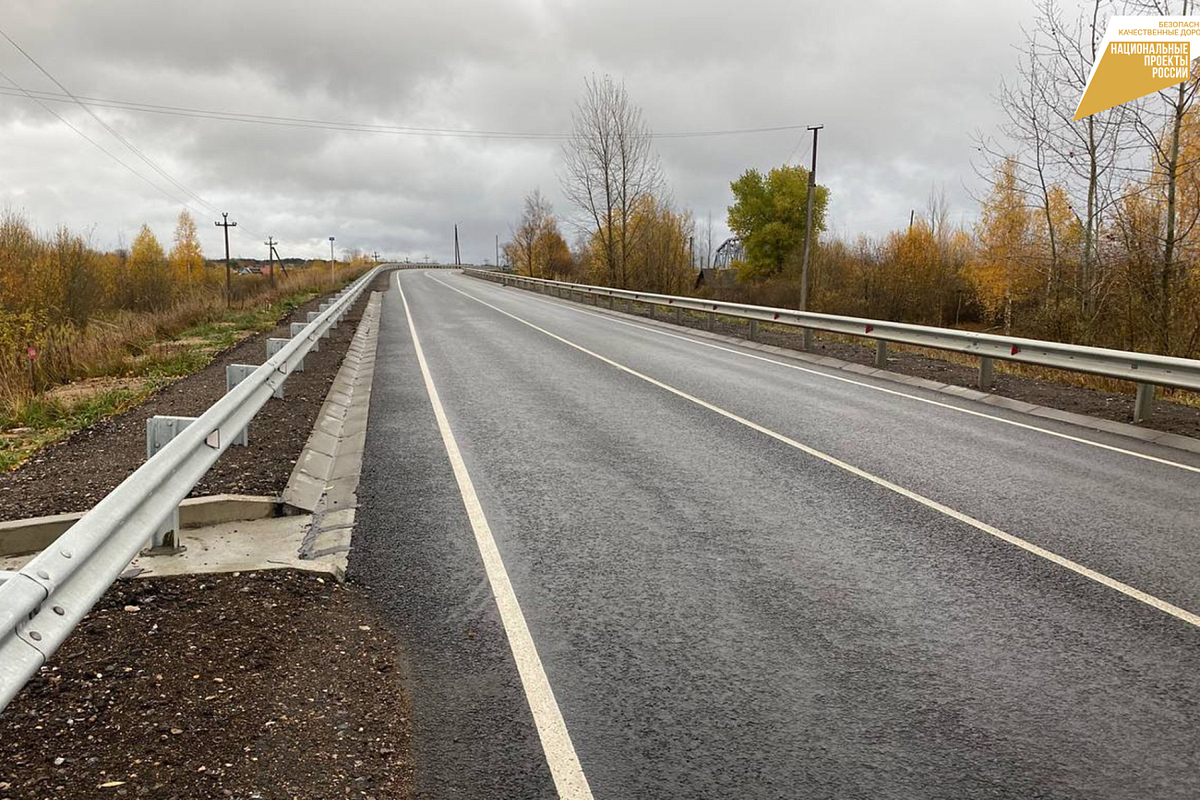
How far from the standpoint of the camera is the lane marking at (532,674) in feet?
9.12

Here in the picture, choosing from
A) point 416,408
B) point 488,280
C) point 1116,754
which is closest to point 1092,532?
point 1116,754

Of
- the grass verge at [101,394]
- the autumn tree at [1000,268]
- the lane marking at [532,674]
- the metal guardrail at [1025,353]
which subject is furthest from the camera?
the autumn tree at [1000,268]

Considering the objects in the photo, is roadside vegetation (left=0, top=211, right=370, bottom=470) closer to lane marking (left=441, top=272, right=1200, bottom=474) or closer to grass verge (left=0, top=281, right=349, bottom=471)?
grass verge (left=0, top=281, right=349, bottom=471)

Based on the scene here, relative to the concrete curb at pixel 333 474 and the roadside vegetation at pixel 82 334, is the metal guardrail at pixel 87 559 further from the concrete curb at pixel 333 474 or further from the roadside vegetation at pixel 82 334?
the roadside vegetation at pixel 82 334

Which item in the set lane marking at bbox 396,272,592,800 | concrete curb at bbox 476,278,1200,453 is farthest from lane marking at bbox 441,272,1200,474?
lane marking at bbox 396,272,592,800

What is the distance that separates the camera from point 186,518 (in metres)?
5.09

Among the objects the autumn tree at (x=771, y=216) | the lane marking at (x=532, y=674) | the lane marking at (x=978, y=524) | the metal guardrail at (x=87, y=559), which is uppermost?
the autumn tree at (x=771, y=216)

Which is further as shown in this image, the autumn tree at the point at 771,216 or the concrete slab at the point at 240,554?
the autumn tree at the point at 771,216

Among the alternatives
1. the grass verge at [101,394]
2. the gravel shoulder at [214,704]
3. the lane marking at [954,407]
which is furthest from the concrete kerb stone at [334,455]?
the lane marking at [954,407]

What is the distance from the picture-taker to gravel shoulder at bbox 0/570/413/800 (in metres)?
2.64

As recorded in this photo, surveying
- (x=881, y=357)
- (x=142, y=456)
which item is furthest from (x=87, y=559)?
(x=881, y=357)

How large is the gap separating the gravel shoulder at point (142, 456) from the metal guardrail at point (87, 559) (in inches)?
51.0

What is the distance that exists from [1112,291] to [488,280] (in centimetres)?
5458

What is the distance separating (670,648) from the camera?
3730 mm
